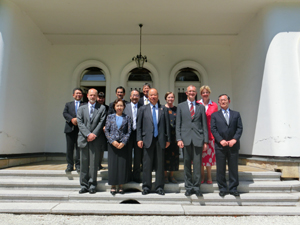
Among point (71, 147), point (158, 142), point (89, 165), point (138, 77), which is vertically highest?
point (138, 77)

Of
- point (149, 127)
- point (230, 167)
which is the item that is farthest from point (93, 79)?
point (230, 167)

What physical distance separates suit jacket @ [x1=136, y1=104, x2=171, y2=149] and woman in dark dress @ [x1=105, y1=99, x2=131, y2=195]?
24 centimetres

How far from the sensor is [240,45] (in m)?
7.41

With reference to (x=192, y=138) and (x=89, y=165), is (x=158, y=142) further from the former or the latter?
(x=89, y=165)

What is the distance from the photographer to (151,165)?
4.26 m

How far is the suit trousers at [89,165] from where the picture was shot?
4.33 metres

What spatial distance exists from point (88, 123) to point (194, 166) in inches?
86.8

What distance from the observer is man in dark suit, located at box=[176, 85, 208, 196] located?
4156mm

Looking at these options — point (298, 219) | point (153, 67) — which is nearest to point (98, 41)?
point (153, 67)

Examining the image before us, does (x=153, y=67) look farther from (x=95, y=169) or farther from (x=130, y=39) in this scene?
(x=95, y=169)

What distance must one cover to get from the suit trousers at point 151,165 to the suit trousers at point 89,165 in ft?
3.14

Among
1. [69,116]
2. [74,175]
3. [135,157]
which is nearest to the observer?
[135,157]

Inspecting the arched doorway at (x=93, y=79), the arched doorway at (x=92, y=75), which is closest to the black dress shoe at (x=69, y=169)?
the arched doorway at (x=92, y=75)

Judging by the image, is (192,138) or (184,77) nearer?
(192,138)
